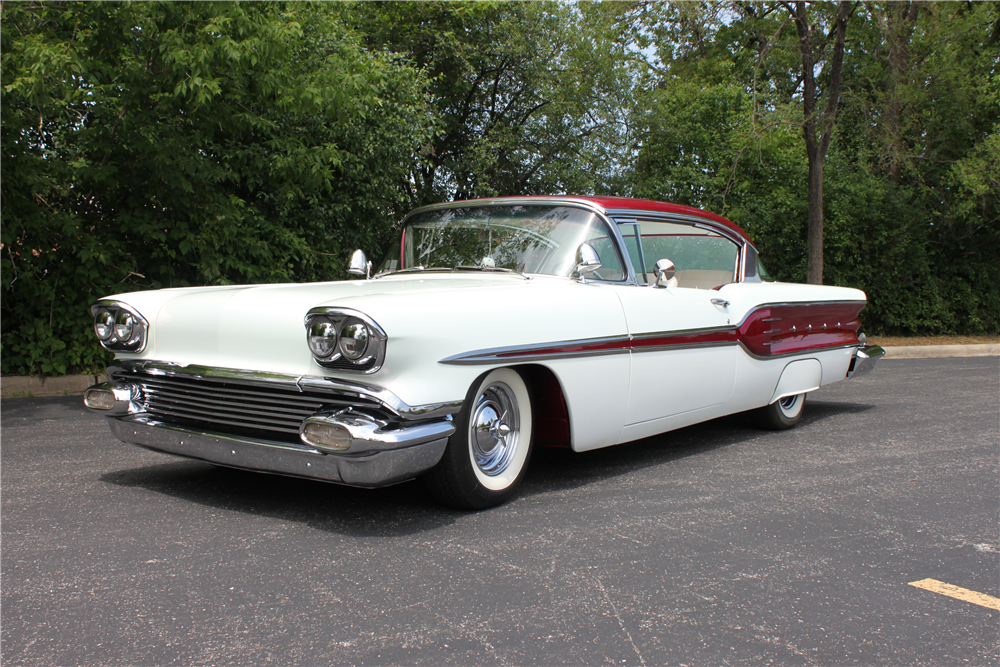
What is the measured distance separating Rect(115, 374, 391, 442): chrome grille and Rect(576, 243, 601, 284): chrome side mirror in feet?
4.82

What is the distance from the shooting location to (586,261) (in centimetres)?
408

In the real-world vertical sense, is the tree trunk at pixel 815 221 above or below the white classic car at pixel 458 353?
above

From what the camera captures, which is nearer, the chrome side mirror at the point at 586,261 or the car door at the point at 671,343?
the chrome side mirror at the point at 586,261

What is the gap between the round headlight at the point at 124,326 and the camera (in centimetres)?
377

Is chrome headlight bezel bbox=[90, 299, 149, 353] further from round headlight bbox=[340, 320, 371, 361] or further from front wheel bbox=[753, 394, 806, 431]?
front wheel bbox=[753, 394, 806, 431]

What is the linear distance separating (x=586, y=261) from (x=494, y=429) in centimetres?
102

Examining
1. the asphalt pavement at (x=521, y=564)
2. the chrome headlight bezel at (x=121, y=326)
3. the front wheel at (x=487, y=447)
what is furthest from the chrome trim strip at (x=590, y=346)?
the chrome headlight bezel at (x=121, y=326)

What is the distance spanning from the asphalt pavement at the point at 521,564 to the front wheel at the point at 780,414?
865 mm

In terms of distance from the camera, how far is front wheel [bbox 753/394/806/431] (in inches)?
224

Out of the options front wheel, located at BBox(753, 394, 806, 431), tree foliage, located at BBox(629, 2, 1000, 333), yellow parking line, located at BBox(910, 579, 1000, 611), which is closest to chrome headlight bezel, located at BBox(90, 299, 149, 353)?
yellow parking line, located at BBox(910, 579, 1000, 611)

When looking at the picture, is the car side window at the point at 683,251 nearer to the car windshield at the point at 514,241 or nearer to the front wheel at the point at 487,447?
the car windshield at the point at 514,241

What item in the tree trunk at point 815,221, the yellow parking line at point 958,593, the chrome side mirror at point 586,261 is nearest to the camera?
the yellow parking line at point 958,593

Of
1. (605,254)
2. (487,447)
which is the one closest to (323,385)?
(487,447)

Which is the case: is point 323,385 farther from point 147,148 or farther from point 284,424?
point 147,148
